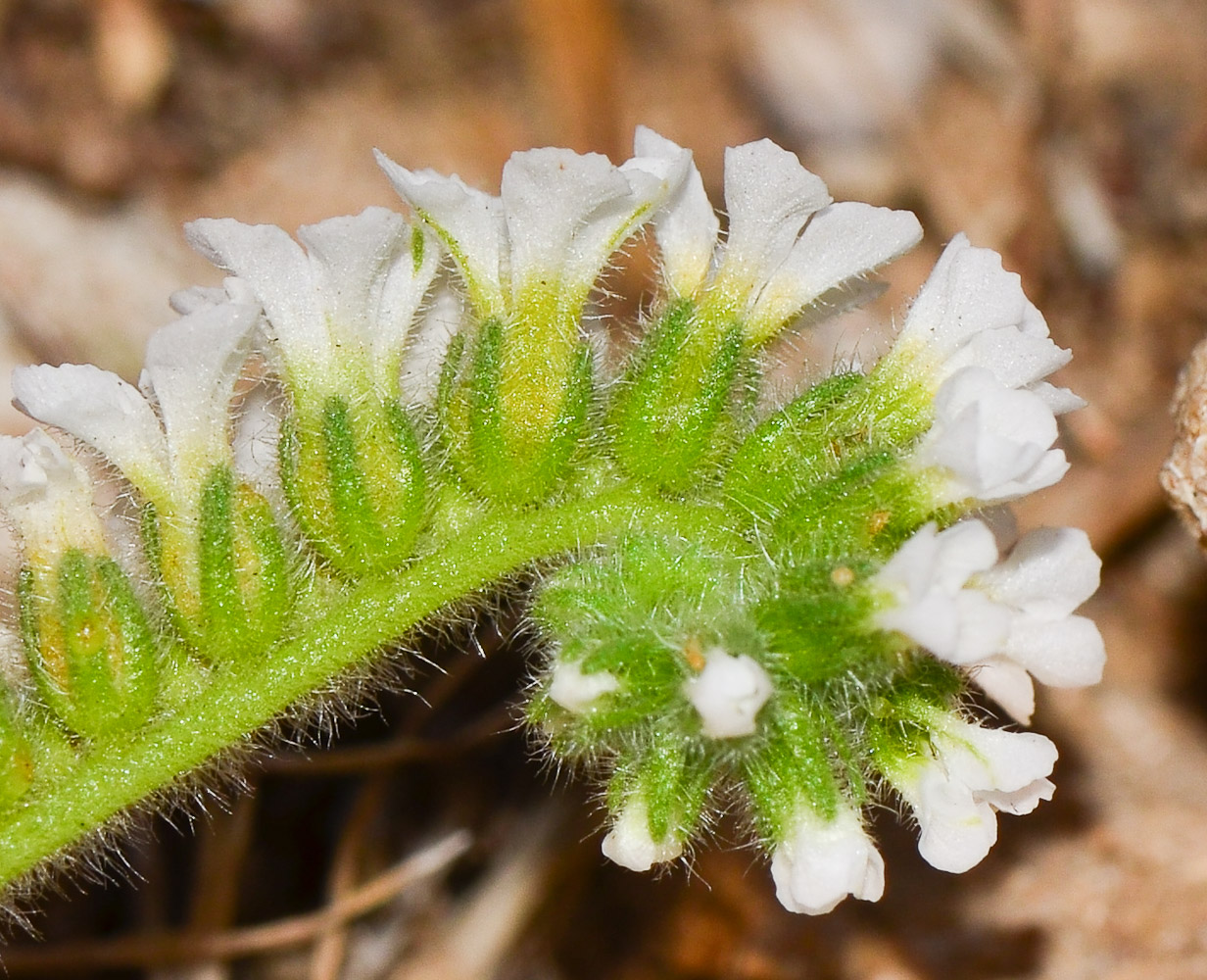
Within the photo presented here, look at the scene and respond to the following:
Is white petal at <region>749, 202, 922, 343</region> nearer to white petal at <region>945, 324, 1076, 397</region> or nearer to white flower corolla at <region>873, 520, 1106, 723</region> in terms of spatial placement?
white petal at <region>945, 324, 1076, 397</region>

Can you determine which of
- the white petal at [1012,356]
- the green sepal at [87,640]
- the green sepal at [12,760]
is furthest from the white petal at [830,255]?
the green sepal at [12,760]

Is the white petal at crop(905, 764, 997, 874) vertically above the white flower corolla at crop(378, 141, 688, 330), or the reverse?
the white flower corolla at crop(378, 141, 688, 330)

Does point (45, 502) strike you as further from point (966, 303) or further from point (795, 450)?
point (966, 303)

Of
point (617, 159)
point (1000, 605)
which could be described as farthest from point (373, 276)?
point (617, 159)

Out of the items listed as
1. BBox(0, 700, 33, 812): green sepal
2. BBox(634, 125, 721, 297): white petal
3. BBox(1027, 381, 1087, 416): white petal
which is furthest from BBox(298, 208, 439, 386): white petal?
BBox(1027, 381, 1087, 416): white petal

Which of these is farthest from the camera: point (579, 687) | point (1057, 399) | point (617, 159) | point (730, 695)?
point (617, 159)

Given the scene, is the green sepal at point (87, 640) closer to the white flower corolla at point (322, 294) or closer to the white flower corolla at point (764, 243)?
the white flower corolla at point (322, 294)
